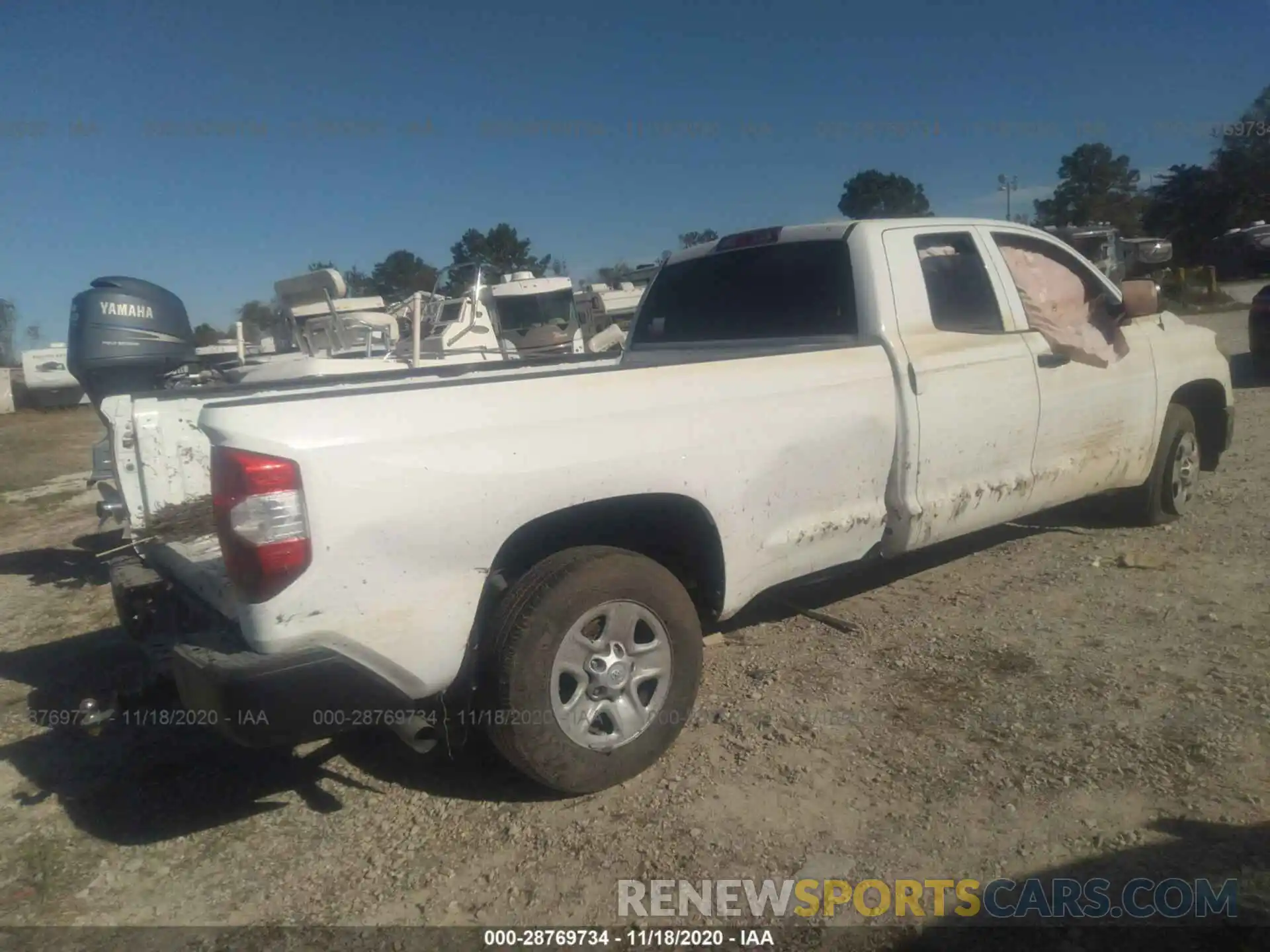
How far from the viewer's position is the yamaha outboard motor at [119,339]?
600 centimetres

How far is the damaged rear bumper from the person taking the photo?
8.20ft

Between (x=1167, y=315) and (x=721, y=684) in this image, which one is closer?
(x=721, y=684)

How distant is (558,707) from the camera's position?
303cm

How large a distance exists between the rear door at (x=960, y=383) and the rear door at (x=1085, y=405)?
0.38ft

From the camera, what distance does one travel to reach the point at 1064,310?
4965 millimetres

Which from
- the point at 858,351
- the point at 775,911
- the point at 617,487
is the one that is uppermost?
the point at 858,351

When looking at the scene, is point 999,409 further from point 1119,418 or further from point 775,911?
point 775,911

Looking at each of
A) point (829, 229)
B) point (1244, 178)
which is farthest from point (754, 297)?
point (1244, 178)

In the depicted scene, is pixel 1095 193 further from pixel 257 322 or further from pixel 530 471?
pixel 530 471

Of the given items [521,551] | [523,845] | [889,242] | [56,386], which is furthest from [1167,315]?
[56,386]

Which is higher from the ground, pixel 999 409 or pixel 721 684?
pixel 999 409

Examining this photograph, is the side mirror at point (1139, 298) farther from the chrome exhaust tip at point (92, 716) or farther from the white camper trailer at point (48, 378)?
the white camper trailer at point (48, 378)

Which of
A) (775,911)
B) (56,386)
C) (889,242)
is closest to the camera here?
(775,911)

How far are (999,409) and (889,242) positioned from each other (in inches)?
36.2
